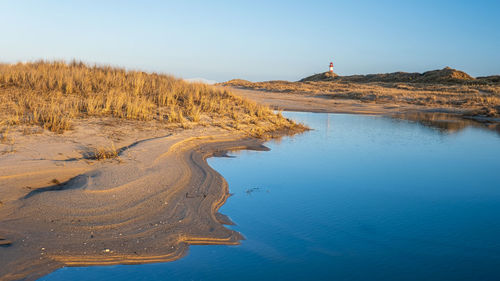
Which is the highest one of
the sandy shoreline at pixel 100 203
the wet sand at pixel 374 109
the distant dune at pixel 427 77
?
the distant dune at pixel 427 77

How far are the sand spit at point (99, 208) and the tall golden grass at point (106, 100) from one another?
7.46 feet

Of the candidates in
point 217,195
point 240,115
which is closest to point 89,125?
point 217,195

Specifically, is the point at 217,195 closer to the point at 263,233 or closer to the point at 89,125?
the point at 263,233

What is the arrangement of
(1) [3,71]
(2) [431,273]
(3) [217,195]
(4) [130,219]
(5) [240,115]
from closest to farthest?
(2) [431,273] → (4) [130,219] → (3) [217,195] → (1) [3,71] → (5) [240,115]

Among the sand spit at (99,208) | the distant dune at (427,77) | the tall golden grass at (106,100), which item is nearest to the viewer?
the sand spit at (99,208)

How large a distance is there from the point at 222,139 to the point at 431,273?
6.83m

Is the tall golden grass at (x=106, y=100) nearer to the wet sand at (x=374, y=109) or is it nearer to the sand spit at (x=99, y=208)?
the sand spit at (x=99, y=208)

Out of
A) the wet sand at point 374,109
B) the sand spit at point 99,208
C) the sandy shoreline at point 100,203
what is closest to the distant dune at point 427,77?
the wet sand at point 374,109

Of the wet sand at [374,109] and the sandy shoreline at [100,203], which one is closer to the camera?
the sandy shoreline at [100,203]

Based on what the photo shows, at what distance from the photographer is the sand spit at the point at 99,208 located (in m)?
3.67

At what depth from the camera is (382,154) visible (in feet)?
31.5

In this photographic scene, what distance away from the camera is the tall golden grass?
Answer: 892 centimetres

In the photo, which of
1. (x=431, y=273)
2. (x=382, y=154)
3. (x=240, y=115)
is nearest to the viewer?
(x=431, y=273)

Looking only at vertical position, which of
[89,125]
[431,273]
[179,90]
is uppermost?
[179,90]
